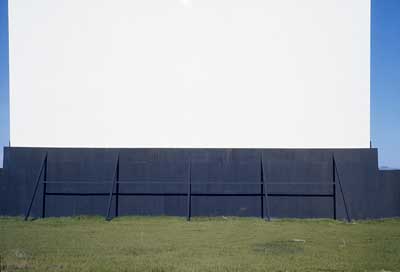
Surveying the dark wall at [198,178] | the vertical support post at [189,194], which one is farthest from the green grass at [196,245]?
the dark wall at [198,178]

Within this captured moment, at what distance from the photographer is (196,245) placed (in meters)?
10.7

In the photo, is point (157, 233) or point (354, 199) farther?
point (354, 199)

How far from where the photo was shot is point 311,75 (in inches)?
650

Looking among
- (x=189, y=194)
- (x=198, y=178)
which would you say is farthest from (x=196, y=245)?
(x=198, y=178)

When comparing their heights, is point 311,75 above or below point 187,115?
above

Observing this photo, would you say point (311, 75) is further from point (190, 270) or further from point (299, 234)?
point (190, 270)

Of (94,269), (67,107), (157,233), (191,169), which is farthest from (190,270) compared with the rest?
(67,107)

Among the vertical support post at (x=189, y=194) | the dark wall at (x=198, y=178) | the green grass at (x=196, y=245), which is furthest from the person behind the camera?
the dark wall at (x=198, y=178)

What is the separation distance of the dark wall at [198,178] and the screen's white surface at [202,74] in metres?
0.64

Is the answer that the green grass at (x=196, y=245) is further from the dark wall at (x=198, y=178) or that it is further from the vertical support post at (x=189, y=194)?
the dark wall at (x=198, y=178)

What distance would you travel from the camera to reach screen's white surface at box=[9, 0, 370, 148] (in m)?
16.5

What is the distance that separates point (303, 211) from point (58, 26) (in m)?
10.6

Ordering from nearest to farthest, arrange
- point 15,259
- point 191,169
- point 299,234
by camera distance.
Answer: point 15,259, point 299,234, point 191,169

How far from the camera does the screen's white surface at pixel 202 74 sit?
1645 cm
